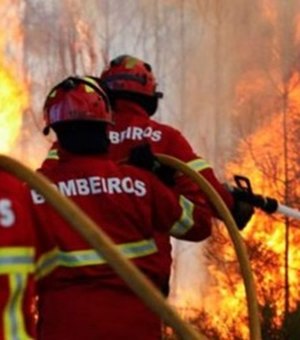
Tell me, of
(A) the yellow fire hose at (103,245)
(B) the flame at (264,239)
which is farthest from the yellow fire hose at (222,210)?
(B) the flame at (264,239)

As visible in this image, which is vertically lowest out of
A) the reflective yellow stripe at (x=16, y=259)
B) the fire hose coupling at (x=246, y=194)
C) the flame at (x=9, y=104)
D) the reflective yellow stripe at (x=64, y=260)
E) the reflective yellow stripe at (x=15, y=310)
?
the reflective yellow stripe at (x=15, y=310)

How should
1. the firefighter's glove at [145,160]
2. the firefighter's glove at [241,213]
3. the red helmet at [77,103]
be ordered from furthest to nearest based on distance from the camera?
the firefighter's glove at [241,213] → the firefighter's glove at [145,160] → the red helmet at [77,103]

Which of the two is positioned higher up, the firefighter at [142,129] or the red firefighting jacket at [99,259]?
the firefighter at [142,129]

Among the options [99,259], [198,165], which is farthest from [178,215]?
[198,165]

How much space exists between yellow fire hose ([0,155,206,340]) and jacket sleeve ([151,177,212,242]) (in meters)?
1.46

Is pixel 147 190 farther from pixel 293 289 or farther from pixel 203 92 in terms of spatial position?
pixel 203 92

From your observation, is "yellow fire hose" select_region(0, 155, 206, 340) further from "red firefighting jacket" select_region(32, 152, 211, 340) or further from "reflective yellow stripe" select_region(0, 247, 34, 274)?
"red firefighting jacket" select_region(32, 152, 211, 340)

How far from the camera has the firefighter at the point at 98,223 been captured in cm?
378

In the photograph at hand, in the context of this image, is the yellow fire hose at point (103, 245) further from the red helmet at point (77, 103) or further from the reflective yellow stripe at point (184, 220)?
the reflective yellow stripe at point (184, 220)

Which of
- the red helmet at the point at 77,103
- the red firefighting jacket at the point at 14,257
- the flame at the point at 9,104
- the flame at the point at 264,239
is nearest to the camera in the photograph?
the red firefighting jacket at the point at 14,257

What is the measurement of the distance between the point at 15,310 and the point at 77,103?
1.49m

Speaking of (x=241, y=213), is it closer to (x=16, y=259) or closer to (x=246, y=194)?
(x=246, y=194)

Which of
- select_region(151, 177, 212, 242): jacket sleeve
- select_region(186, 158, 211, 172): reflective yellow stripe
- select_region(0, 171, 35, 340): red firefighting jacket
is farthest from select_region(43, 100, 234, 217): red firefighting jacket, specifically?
select_region(0, 171, 35, 340): red firefighting jacket

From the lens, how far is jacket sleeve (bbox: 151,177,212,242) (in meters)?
3.99
